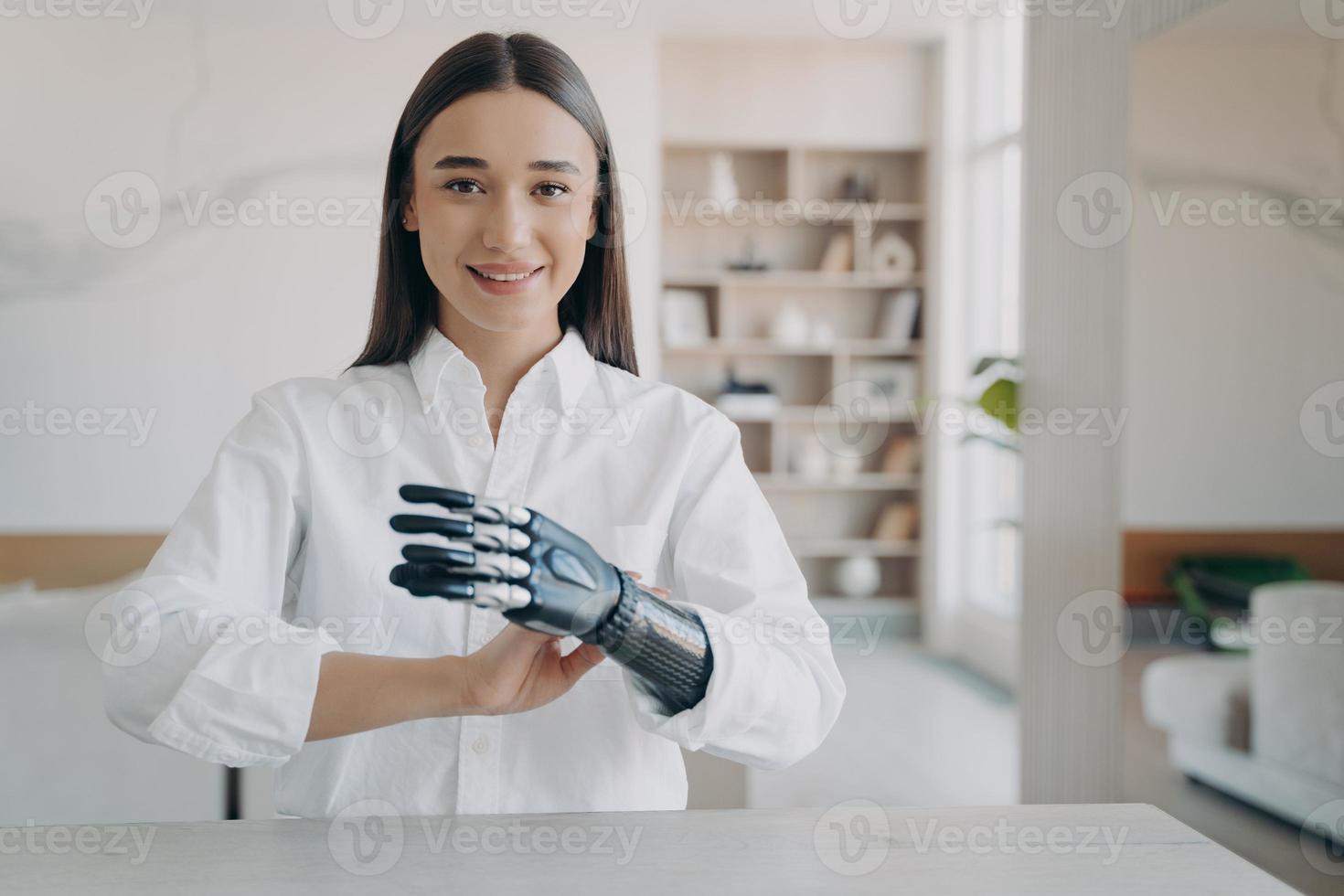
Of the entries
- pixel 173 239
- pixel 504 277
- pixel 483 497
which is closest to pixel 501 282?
pixel 504 277

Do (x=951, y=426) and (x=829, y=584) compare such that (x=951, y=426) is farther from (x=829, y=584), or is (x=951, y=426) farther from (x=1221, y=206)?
(x=1221, y=206)

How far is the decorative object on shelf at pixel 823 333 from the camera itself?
15.9ft

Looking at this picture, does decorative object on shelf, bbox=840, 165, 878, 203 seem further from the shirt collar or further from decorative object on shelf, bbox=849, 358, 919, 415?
the shirt collar

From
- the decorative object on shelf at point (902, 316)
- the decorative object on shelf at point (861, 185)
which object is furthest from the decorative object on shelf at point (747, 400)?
the decorative object on shelf at point (861, 185)

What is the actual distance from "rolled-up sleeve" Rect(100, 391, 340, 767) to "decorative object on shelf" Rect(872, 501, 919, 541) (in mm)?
4224

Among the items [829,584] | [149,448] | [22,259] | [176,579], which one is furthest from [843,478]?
[176,579]

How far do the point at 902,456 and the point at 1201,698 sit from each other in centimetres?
300

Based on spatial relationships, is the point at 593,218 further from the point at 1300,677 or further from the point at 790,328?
the point at 790,328

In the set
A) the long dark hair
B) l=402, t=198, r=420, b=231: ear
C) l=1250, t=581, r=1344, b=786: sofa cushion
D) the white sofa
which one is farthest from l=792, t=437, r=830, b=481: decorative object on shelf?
l=402, t=198, r=420, b=231: ear

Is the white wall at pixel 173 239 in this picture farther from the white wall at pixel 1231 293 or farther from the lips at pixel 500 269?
the lips at pixel 500 269

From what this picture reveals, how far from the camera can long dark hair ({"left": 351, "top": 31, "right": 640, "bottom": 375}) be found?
3.34ft

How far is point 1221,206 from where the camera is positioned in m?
1.85

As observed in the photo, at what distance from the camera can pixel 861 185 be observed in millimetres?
4879

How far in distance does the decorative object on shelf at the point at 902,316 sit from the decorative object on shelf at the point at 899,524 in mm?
747
